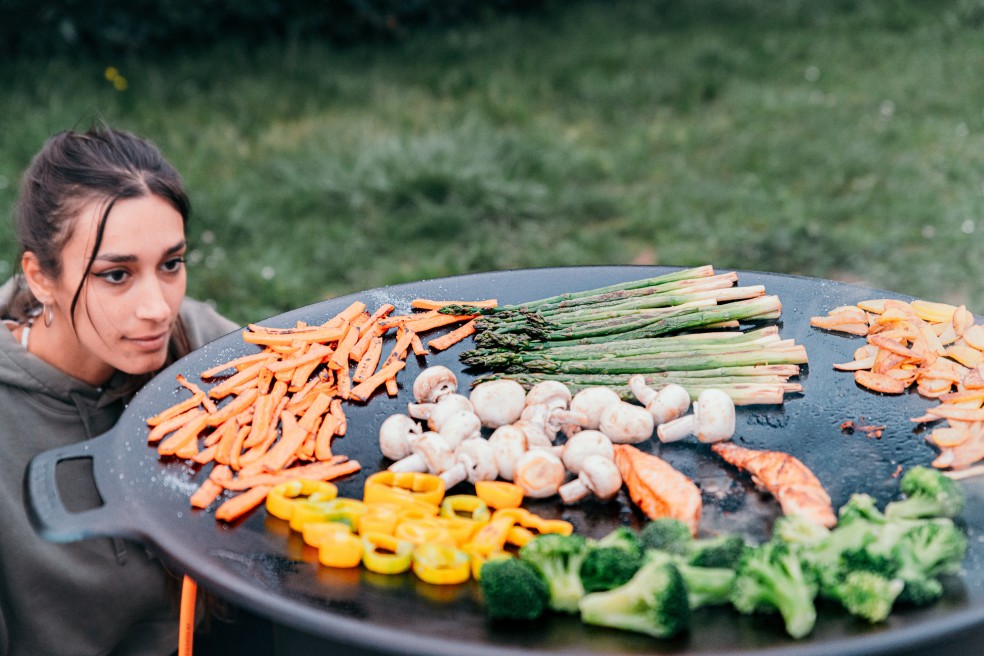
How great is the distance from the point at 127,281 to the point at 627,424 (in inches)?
79.7

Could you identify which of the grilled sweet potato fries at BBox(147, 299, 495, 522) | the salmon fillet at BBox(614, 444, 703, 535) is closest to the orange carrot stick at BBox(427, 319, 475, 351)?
the grilled sweet potato fries at BBox(147, 299, 495, 522)

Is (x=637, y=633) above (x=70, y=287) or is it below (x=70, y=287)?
below

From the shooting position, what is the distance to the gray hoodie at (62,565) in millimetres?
3746

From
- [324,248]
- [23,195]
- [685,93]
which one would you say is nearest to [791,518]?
[23,195]

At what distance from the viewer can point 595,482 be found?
2699 mm

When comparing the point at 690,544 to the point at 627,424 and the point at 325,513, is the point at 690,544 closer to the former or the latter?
the point at 627,424

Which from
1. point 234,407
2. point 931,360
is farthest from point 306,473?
point 931,360

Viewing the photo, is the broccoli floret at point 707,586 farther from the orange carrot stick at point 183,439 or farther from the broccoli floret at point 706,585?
the orange carrot stick at point 183,439

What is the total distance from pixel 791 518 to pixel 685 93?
9.62m

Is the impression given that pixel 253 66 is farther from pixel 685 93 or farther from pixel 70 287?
pixel 70 287

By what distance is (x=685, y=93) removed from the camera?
11414 millimetres

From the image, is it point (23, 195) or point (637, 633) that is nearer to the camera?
point (637, 633)

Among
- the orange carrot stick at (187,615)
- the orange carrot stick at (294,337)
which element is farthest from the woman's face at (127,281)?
the orange carrot stick at (187,615)

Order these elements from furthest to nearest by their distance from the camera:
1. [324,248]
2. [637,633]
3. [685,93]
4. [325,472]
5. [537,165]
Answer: [685,93], [537,165], [324,248], [325,472], [637,633]
